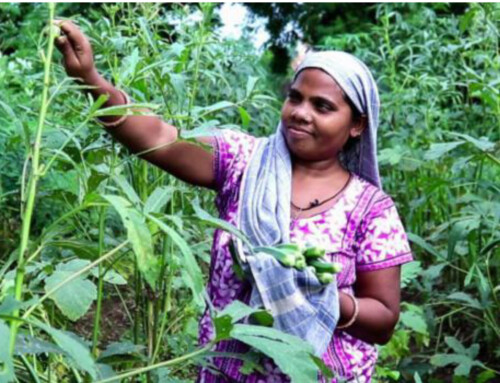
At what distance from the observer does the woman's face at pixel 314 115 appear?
7.41 ft

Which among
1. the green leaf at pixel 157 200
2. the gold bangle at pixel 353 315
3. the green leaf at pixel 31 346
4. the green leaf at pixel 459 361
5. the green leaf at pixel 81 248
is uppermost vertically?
the green leaf at pixel 157 200

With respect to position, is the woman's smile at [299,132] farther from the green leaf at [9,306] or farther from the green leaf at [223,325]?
the green leaf at [9,306]

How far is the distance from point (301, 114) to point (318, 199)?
22 centimetres

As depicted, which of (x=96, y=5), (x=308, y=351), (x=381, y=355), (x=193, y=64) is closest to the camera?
(x=308, y=351)

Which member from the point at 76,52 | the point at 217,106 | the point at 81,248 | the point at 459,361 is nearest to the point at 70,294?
the point at 81,248

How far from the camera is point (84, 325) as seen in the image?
4055 millimetres

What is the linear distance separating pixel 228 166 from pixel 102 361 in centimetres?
68

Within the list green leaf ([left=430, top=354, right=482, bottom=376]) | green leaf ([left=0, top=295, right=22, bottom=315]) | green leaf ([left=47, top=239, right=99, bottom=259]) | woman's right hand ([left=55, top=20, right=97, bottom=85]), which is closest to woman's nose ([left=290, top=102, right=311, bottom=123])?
woman's right hand ([left=55, top=20, right=97, bottom=85])

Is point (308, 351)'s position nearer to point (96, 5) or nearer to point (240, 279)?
point (240, 279)

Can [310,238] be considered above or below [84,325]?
above

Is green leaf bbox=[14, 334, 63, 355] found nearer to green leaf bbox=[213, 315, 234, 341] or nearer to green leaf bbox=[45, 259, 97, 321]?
green leaf bbox=[45, 259, 97, 321]

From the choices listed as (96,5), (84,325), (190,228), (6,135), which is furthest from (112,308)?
(96,5)

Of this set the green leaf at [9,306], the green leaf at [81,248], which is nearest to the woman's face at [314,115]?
the green leaf at [81,248]

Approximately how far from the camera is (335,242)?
2268 mm
